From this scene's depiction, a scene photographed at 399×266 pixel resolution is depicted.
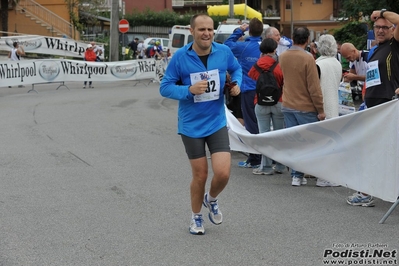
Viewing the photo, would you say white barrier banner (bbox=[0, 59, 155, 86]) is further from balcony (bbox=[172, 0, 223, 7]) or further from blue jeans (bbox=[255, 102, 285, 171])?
balcony (bbox=[172, 0, 223, 7])

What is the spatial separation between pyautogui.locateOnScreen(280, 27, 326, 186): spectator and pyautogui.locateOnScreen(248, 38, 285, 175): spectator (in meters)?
0.68

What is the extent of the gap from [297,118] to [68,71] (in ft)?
67.9

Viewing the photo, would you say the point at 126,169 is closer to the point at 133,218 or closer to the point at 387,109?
the point at 133,218

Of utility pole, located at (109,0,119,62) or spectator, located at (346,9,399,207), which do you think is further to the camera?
utility pole, located at (109,0,119,62)

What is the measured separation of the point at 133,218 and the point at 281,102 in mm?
3171

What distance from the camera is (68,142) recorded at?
43.3 ft

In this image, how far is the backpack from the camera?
31.6 ft

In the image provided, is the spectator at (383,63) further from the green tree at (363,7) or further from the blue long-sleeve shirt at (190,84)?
the green tree at (363,7)

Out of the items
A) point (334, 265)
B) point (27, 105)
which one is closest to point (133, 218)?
point (334, 265)

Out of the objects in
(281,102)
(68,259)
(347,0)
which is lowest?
(68,259)

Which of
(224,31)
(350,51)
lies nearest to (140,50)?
(224,31)

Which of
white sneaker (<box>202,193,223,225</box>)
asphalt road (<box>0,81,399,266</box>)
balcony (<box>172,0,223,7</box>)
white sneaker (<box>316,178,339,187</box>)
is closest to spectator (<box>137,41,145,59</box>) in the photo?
balcony (<box>172,0,223,7</box>)

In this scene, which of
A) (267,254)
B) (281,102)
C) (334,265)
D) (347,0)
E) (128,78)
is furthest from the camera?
(128,78)

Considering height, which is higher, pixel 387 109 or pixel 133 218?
pixel 387 109
